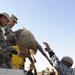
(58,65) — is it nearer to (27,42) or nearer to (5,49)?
(5,49)

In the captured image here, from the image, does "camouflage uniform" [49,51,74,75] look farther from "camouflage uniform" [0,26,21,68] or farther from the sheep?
the sheep

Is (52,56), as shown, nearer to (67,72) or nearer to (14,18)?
(67,72)

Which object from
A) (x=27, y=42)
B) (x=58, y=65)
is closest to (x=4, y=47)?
(x=58, y=65)

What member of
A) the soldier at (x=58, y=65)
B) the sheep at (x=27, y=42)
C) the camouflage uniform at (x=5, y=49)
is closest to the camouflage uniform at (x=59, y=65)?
the soldier at (x=58, y=65)

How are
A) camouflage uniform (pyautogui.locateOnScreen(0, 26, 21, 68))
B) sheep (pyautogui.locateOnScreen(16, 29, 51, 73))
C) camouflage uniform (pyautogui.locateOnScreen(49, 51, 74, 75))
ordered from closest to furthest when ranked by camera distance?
camouflage uniform (pyautogui.locateOnScreen(49, 51, 74, 75)) < camouflage uniform (pyautogui.locateOnScreen(0, 26, 21, 68)) < sheep (pyautogui.locateOnScreen(16, 29, 51, 73))

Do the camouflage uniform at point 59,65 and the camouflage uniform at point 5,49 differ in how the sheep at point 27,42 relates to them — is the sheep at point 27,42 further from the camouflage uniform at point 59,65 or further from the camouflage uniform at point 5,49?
the camouflage uniform at point 59,65

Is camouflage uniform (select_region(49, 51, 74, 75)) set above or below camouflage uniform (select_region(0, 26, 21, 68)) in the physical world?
below

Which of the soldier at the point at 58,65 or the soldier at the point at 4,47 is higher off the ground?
the soldier at the point at 4,47

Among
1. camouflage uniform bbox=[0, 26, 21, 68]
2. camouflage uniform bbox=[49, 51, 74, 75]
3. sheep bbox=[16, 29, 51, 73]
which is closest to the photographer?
camouflage uniform bbox=[49, 51, 74, 75]

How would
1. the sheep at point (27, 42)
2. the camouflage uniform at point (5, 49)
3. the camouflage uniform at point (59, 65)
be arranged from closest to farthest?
the camouflage uniform at point (59, 65) < the camouflage uniform at point (5, 49) < the sheep at point (27, 42)

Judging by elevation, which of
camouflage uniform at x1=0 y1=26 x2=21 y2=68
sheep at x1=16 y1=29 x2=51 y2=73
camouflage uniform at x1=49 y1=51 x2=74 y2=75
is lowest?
camouflage uniform at x1=49 y1=51 x2=74 y2=75

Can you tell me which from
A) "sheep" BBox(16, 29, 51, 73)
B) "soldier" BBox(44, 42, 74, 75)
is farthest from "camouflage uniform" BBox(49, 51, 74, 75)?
"sheep" BBox(16, 29, 51, 73)

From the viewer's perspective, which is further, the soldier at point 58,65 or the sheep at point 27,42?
the sheep at point 27,42

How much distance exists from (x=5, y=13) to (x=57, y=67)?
161cm
